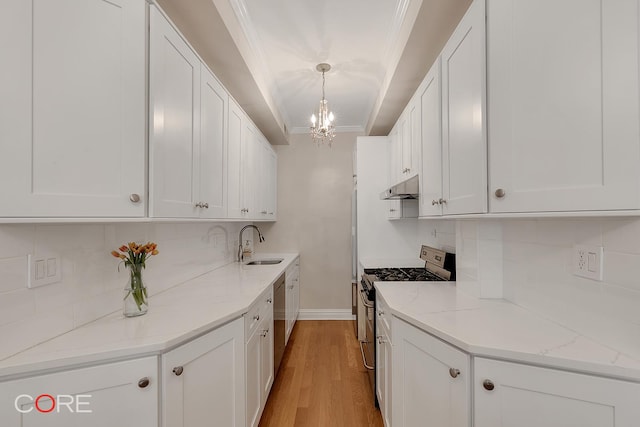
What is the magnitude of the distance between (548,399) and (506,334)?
0.23 metres

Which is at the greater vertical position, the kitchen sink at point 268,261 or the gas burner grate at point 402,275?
the gas burner grate at point 402,275

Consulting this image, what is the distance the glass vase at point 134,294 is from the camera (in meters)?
1.37

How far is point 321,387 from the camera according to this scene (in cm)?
243


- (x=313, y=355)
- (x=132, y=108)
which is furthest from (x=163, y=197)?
(x=313, y=355)

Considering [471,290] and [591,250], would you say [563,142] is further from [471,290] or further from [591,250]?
[471,290]

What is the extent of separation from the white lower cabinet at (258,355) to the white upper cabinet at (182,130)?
698 mm

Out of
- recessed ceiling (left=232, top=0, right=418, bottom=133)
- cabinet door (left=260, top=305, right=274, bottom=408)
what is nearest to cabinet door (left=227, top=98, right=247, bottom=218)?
recessed ceiling (left=232, top=0, right=418, bottom=133)

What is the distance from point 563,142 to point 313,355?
2791 millimetres

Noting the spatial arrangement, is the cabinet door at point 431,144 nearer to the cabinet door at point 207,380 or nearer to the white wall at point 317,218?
the cabinet door at point 207,380

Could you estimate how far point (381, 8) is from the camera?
6.42 feet

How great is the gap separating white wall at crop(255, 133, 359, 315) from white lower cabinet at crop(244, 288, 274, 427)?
6.19ft

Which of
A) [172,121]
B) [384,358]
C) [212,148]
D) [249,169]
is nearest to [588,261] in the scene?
[384,358]

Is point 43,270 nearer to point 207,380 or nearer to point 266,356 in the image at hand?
point 207,380

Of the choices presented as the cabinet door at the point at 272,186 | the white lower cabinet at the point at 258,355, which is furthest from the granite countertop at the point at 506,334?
the cabinet door at the point at 272,186
